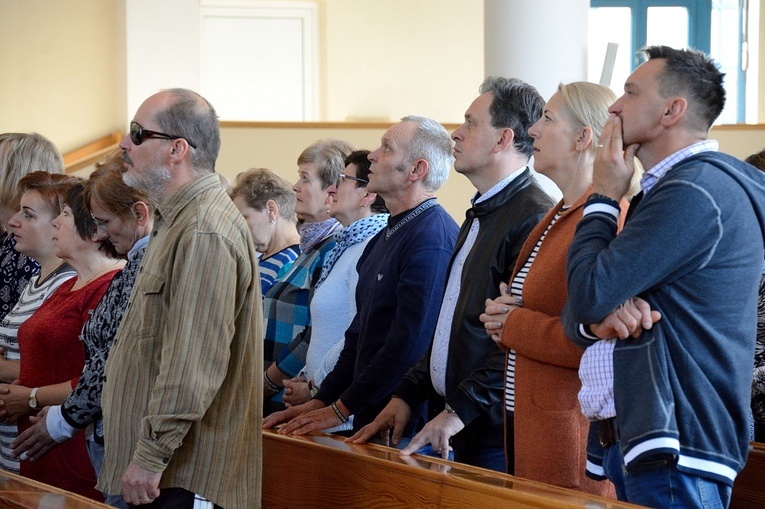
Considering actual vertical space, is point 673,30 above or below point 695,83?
above

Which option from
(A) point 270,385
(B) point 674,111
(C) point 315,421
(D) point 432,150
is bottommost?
(A) point 270,385

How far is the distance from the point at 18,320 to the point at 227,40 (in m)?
6.78

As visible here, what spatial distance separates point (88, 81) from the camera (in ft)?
31.4

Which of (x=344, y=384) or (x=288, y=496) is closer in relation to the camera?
(x=288, y=496)

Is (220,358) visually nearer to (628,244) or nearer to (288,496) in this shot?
(288,496)

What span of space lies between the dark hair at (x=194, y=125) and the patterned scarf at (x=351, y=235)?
0.99 meters

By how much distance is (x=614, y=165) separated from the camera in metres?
1.89

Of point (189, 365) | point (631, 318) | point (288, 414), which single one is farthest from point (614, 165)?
point (288, 414)

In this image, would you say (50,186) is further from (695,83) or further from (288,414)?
(695,83)

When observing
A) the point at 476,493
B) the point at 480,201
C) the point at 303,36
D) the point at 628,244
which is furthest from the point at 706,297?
the point at 303,36

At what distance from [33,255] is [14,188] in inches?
19.8

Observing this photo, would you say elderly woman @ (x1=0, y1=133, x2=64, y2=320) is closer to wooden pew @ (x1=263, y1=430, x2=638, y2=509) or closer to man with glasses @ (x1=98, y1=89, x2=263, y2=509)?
wooden pew @ (x1=263, y1=430, x2=638, y2=509)

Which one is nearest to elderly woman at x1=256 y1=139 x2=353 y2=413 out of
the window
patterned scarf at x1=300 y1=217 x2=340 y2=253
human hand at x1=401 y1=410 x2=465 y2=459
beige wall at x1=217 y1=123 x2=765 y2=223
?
patterned scarf at x1=300 y1=217 x2=340 y2=253

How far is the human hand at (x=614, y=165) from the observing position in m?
1.89
